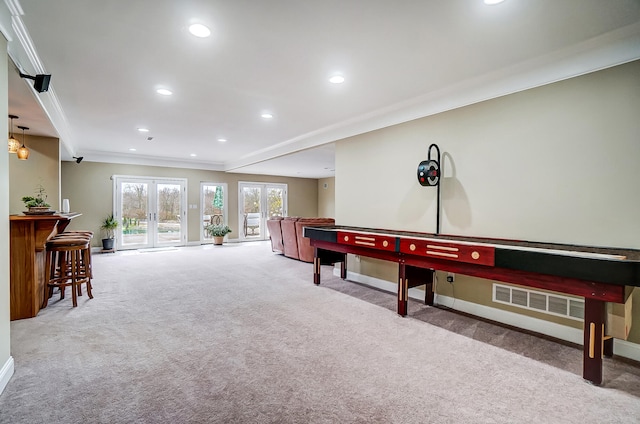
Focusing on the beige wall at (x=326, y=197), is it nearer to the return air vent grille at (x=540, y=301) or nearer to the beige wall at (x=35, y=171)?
the beige wall at (x=35, y=171)

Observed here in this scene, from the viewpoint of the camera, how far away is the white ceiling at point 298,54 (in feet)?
7.15

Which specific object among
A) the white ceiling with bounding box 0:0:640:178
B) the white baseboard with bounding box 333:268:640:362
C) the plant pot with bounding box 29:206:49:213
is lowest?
the white baseboard with bounding box 333:268:640:362

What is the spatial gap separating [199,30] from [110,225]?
7.58 m

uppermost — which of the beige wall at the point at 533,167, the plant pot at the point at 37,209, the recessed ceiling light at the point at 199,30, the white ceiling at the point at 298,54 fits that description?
the white ceiling at the point at 298,54

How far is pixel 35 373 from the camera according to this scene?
216 cm

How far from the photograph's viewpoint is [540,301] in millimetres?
2957

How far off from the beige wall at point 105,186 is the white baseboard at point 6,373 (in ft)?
23.4

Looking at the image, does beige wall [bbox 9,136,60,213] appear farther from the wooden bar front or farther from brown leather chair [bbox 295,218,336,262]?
brown leather chair [bbox 295,218,336,262]

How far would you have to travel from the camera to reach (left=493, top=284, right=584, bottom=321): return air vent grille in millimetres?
2758

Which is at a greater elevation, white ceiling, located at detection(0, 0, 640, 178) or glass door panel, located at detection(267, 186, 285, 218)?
white ceiling, located at detection(0, 0, 640, 178)

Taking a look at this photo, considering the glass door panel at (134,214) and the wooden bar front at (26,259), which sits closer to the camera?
the wooden bar front at (26,259)

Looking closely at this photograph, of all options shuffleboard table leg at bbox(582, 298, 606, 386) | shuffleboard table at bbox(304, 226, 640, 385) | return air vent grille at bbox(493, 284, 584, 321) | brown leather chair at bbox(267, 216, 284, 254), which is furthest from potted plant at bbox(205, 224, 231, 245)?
shuffleboard table leg at bbox(582, 298, 606, 386)

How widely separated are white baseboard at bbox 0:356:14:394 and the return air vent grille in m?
4.13

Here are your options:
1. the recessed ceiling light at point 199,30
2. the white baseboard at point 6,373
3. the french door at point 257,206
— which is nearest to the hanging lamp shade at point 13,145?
the white baseboard at point 6,373
